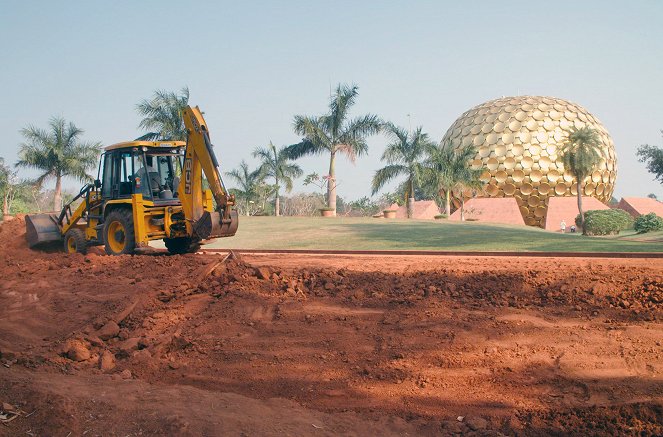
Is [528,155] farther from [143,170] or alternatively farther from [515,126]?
[143,170]

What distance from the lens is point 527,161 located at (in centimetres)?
Result: 4344

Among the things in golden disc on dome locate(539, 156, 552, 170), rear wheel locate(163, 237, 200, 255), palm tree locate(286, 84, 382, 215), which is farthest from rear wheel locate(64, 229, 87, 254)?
golden disc on dome locate(539, 156, 552, 170)

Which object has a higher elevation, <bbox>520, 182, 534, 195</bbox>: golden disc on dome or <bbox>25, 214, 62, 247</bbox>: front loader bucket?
<bbox>520, 182, 534, 195</bbox>: golden disc on dome

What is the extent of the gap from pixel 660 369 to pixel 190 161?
1050cm

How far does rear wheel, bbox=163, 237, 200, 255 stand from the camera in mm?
15570

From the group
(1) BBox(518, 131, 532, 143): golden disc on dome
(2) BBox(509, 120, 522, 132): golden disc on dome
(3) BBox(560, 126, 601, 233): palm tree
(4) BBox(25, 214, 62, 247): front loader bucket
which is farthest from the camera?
(2) BBox(509, 120, 522, 132): golden disc on dome

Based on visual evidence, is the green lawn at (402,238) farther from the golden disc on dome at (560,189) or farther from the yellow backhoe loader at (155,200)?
the golden disc on dome at (560,189)

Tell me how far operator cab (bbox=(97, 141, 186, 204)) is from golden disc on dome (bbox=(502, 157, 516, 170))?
33.4 m

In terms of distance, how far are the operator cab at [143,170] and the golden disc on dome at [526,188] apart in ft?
112

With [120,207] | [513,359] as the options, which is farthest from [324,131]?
[513,359]

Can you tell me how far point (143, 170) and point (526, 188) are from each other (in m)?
35.2

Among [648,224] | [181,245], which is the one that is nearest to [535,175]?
[648,224]

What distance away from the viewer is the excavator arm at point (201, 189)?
12.8 meters

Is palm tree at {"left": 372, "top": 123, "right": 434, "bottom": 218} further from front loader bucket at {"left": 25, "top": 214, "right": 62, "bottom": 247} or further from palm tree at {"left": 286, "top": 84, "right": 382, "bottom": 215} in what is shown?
front loader bucket at {"left": 25, "top": 214, "right": 62, "bottom": 247}
